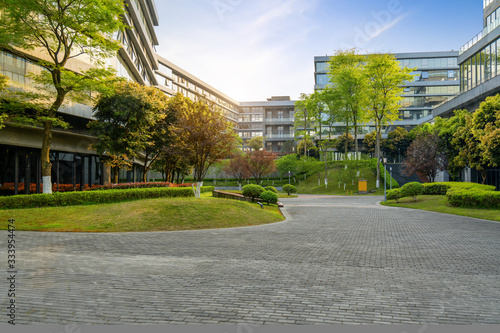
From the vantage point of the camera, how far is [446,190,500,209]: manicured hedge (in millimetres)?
18609

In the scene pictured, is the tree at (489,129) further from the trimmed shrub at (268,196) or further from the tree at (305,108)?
the tree at (305,108)

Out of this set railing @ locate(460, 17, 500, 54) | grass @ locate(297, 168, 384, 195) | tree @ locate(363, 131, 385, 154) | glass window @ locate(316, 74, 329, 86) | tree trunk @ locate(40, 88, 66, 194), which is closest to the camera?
tree trunk @ locate(40, 88, 66, 194)

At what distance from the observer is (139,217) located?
13.7 m

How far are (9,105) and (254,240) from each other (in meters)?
14.4

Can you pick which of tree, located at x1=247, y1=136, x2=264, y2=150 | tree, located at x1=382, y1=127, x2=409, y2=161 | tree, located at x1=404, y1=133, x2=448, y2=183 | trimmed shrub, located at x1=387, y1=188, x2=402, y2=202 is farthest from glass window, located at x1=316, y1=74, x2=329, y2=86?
trimmed shrub, located at x1=387, y1=188, x2=402, y2=202

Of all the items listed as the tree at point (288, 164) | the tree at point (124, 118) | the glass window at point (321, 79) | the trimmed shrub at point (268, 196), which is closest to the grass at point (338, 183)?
the tree at point (288, 164)

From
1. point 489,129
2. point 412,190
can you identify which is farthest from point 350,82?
point 412,190

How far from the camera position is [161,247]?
30.4ft

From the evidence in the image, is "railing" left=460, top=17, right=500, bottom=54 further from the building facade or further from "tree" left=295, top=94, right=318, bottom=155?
the building facade

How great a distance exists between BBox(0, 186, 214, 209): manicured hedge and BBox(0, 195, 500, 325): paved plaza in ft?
16.4

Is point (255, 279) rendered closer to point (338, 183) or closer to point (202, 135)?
point (202, 135)

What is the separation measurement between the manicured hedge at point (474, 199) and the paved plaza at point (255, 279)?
30.6 feet

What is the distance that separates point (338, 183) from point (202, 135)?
104 ft

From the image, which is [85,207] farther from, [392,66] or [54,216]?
[392,66]
